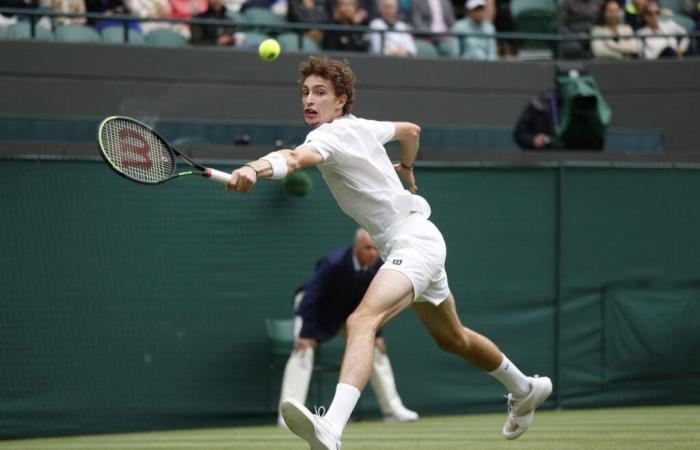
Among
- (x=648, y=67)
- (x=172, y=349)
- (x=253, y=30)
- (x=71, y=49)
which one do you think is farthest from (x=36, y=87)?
(x=648, y=67)

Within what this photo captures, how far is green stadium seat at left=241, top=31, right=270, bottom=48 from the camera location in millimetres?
13625

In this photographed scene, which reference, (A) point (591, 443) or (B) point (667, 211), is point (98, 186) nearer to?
(A) point (591, 443)

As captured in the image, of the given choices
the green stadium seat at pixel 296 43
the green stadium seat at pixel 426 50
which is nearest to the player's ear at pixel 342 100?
the green stadium seat at pixel 296 43

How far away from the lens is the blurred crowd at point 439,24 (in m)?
13.6

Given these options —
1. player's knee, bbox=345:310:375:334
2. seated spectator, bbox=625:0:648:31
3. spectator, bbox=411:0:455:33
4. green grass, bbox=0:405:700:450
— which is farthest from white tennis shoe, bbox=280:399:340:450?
seated spectator, bbox=625:0:648:31

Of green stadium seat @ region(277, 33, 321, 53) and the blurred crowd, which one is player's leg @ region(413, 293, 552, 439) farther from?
green stadium seat @ region(277, 33, 321, 53)

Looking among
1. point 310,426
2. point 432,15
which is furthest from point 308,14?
point 310,426

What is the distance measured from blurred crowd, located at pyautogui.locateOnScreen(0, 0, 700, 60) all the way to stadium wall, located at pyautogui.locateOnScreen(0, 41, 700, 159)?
32cm

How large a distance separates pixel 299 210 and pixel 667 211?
3589mm

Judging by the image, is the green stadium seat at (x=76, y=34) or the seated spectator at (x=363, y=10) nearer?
the green stadium seat at (x=76, y=34)

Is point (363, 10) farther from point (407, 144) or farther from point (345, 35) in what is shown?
point (407, 144)

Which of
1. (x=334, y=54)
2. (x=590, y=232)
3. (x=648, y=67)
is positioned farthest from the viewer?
(x=648, y=67)

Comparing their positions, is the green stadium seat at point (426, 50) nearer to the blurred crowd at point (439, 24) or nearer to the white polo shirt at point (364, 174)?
the blurred crowd at point (439, 24)

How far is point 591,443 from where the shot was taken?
309 inches
